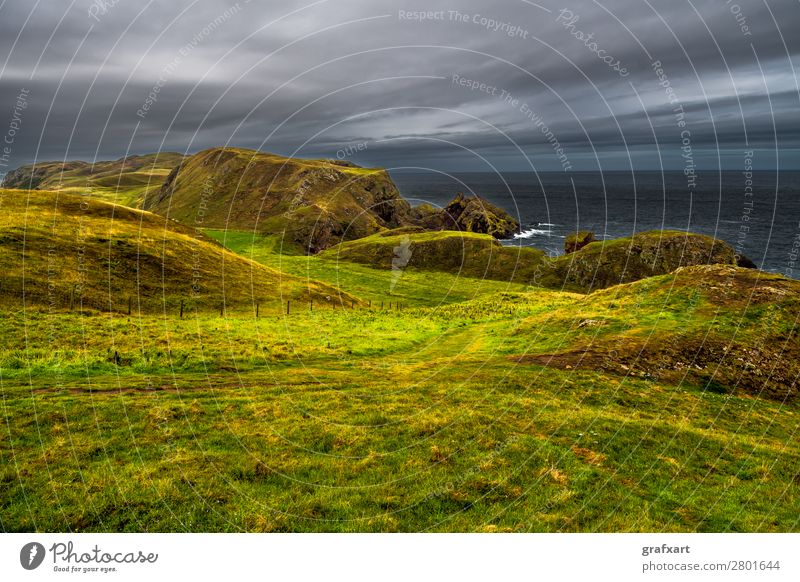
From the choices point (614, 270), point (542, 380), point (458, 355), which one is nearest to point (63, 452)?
point (542, 380)

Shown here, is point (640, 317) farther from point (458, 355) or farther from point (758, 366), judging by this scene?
point (458, 355)

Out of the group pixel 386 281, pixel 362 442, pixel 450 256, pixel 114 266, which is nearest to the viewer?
pixel 362 442

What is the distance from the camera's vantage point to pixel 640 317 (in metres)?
37.4

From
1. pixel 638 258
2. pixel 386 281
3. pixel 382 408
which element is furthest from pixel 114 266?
pixel 638 258

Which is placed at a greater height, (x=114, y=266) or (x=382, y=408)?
(x=114, y=266)

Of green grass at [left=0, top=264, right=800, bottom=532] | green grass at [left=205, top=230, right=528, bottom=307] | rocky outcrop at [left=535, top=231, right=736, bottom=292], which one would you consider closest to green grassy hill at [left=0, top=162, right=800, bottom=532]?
green grass at [left=0, top=264, right=800, bottom=532]

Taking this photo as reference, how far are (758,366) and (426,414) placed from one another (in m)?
25.3
